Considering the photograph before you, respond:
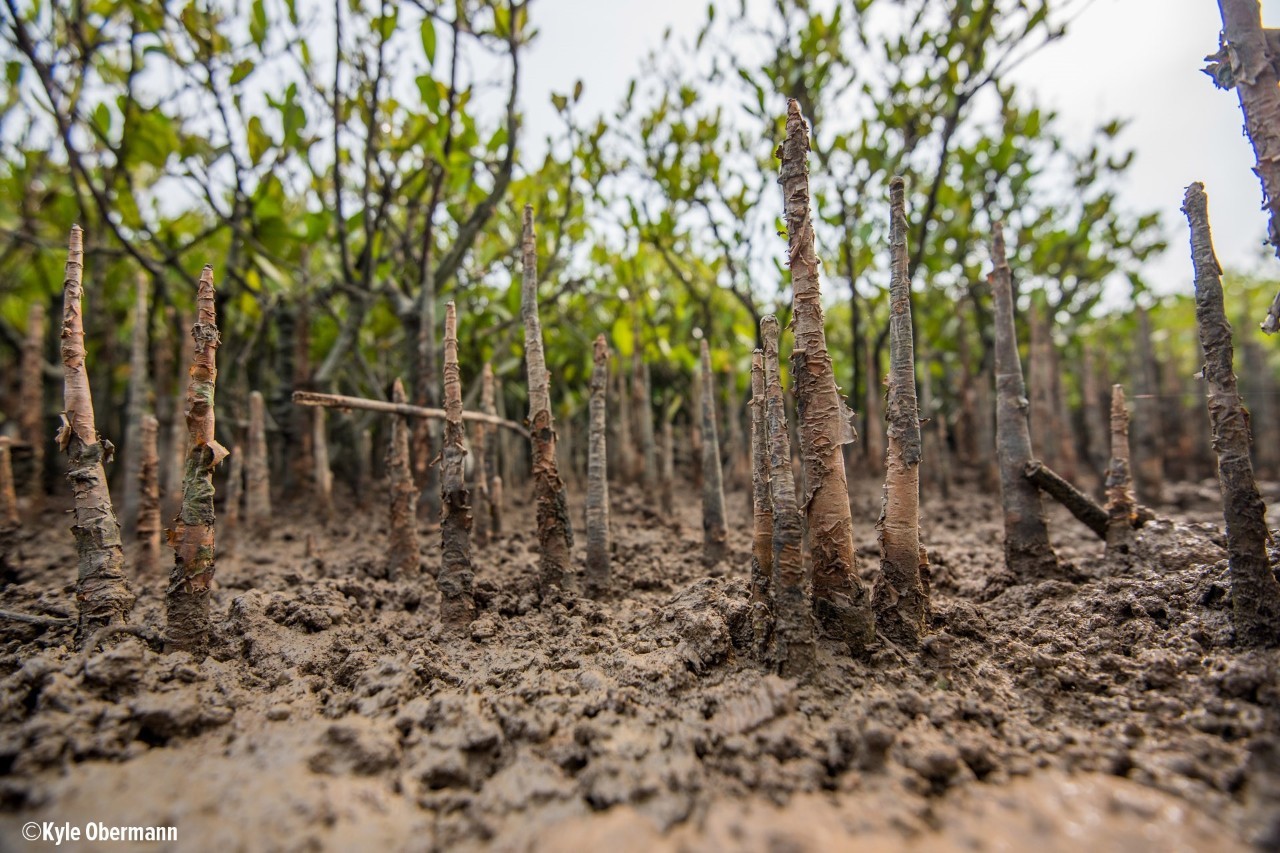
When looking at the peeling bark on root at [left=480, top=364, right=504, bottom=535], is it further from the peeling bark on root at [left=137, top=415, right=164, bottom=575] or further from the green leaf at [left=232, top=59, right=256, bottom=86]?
the green leaf at [left=232, top=59, right=256, bottom=86]

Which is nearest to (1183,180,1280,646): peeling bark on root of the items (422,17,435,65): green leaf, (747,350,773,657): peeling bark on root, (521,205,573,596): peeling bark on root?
(747,350,773,657): peeling bark on root

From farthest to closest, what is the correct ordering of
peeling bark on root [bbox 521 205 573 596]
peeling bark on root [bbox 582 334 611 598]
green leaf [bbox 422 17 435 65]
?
green leaf [bbox 422 17 435 65]
peeling bark on root [bbox 582 334 611 598]
peeling bark on root [bbox 521 205 573 596]

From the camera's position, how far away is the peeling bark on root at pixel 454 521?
9.69 feet

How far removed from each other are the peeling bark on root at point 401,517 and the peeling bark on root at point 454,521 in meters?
0.93

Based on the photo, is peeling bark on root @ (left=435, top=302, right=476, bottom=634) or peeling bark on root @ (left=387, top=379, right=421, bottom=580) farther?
peeling bark on root @ (left=387, top=379, right=421, bottom=580)

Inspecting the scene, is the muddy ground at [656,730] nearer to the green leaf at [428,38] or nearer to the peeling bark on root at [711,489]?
the peeling bark on root at [711,489]

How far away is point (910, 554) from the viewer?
8.77 feet

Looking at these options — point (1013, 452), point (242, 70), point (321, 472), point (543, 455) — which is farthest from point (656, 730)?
point (242, 70)

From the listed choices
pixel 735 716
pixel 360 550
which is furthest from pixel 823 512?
pixel 360 550

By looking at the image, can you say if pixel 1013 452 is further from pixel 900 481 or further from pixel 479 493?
pixel 479 493

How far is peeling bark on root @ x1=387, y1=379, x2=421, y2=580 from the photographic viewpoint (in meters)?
3.81

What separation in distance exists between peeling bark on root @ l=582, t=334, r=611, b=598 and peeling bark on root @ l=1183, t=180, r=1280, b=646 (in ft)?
8.12

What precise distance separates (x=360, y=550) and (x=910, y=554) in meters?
3.47

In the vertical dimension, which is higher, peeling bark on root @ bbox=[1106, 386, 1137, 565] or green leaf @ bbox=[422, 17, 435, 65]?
green leaf @ bbox=[422, 17, 435, 65]
